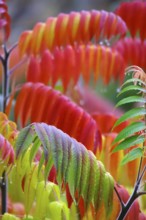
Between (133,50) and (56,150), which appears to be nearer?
(56,150)

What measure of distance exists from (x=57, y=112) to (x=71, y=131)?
A: 61mm

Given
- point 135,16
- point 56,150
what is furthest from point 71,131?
point 135,16

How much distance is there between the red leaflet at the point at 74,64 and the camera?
1.54 metres

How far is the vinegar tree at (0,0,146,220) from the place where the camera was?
3.25ft

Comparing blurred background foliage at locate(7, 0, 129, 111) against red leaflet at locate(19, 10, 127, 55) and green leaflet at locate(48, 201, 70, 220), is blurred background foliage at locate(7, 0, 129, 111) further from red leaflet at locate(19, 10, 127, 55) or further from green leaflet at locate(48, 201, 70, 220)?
green leaflet at locate(48, 201, 70, 220)

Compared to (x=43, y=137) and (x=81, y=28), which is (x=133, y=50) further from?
(x=43, y=137)

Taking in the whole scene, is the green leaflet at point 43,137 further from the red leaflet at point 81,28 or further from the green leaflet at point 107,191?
the red leaflet at point 81,28

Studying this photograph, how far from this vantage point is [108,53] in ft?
5.23

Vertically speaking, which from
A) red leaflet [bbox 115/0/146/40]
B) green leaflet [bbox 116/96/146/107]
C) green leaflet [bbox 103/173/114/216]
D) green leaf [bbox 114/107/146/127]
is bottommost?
green leaflet [bbox 103/173/114/216]

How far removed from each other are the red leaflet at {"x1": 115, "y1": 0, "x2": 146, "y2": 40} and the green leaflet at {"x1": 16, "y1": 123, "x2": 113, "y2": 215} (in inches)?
28.0

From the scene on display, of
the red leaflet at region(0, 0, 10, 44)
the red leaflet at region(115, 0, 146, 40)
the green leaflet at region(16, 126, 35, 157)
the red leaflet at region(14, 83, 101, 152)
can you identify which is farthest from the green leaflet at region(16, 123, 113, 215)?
the red leaflet at region(115, 0, 146, 40)

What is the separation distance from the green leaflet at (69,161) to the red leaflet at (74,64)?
21.1 inches

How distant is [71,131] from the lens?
50.6 inches

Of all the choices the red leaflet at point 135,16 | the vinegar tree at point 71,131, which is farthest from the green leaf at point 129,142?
the red leaflet at point 135,16
